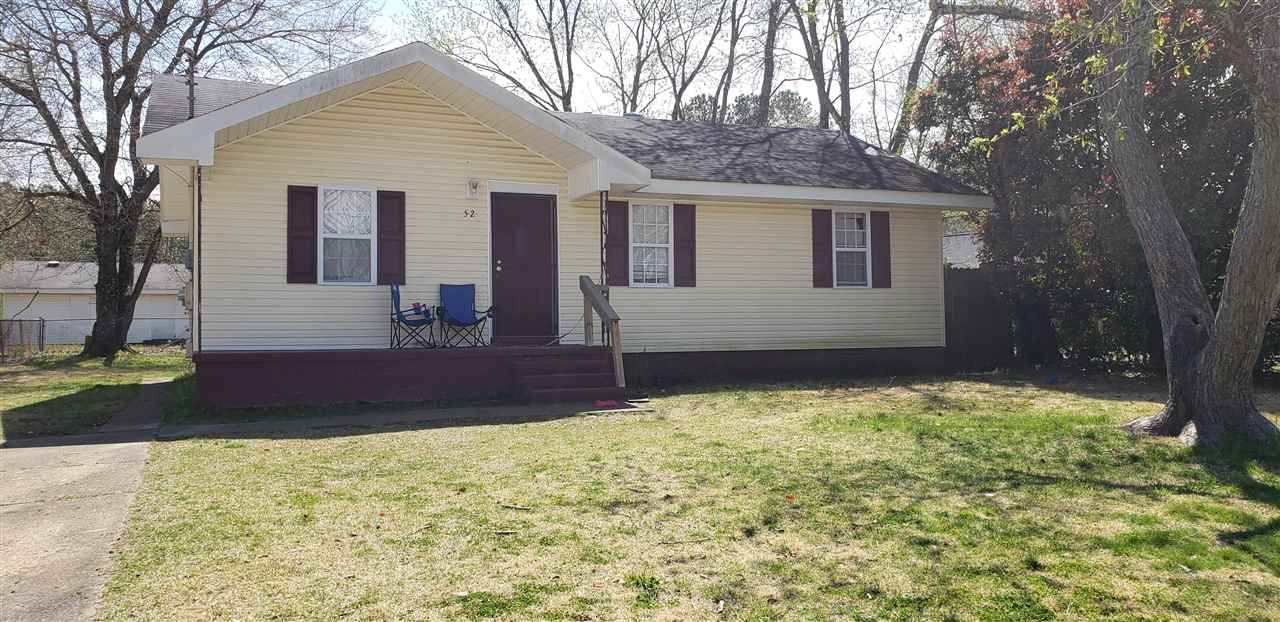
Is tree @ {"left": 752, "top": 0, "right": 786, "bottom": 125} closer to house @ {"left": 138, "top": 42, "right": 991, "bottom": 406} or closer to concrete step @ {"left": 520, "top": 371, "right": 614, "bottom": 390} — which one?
house @ {"left": 138, "top": 42, "right": 991, "bottom": 406}

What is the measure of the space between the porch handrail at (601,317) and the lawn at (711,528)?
3.20 m

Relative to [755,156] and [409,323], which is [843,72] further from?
[409,323]

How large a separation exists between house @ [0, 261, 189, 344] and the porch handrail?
2808 centimetres

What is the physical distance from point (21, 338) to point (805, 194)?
22305 mm

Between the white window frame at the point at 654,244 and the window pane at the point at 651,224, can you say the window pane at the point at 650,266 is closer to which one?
the white window frame at the point at 654,244

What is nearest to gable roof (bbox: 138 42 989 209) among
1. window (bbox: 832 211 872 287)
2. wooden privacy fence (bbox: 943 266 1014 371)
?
window (bbox: 832 211 872 287)

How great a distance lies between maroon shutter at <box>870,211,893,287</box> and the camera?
14.7 m

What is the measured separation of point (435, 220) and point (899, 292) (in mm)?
7596

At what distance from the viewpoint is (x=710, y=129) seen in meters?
16.3

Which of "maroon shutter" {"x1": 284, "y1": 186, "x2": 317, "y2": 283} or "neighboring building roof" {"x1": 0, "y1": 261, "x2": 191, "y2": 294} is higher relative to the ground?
"neighboring building roof" {"x1": 0, "y1": 261, "x2": 191, "y2": 294}

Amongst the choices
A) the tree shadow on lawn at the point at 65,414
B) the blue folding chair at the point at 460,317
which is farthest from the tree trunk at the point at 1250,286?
the tree shadow on lawn at the point at 65,414

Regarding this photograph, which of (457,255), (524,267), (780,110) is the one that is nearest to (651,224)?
(524,267)

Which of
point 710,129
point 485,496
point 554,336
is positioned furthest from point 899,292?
point 485,496

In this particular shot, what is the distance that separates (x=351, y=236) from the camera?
38.2ft
